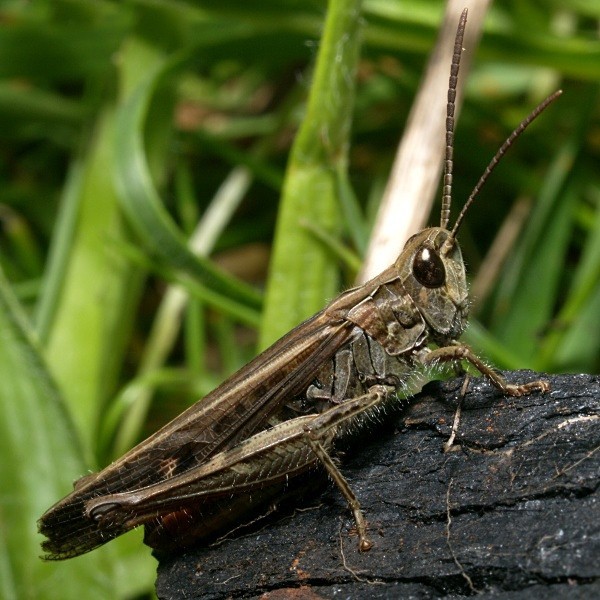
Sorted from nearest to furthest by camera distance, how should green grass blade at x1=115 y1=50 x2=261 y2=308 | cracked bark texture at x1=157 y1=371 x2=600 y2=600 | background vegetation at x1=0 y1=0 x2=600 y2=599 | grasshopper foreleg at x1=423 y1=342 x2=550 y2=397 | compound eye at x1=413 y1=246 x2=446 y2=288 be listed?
cracked bark texture at x1=157 y1=371 x2=600 y2=600, grasshopper foreleg at x1=423 y1=342 x2=550 y2=397, compound eye at x1=413 y1=246 x2=446 y2=288, background vegetation at x1=0 y1=0 x2=600 y2=599, green grass blade at x1=115 y1=50 x2=261 y2=308

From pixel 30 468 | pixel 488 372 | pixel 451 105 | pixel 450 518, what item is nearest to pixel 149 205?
pixel 30 468

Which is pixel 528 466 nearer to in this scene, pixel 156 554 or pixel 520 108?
pixel 156 554

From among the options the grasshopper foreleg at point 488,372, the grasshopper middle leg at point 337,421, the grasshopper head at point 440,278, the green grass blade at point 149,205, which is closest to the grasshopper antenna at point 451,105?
the grasshopper head at point 440,278

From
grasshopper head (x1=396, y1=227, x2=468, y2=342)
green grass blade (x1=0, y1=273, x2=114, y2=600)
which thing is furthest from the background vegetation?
grasshopper head (x1=396, y1=227, x2=468, y2=342)

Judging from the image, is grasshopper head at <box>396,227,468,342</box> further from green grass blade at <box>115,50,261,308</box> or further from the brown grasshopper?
green grass blade at <box>115,50,261,308</box>

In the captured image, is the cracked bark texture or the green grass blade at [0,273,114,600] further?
the green grass blade at [0,273,114,600]

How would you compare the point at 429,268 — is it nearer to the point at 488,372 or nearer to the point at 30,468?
the point at 488,372

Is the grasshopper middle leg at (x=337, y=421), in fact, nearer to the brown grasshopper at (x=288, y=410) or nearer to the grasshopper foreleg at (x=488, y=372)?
the brown grasshopper at (x=288, y=410)
